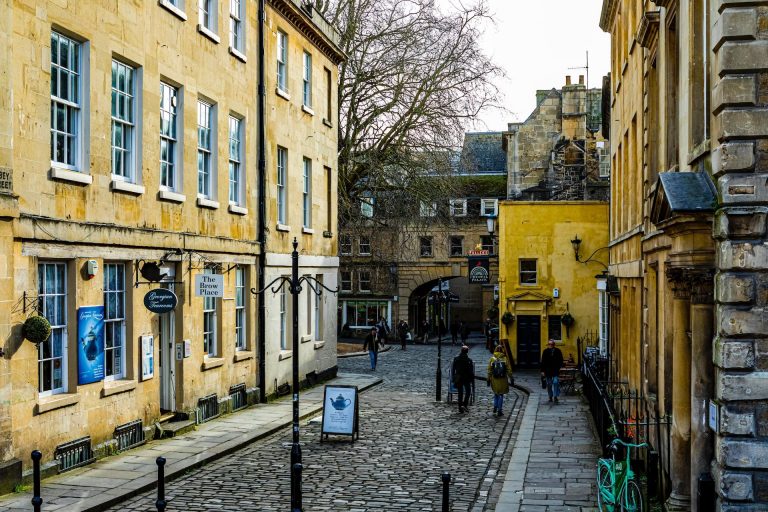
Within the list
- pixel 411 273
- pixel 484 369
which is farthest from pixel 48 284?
pixel 411 273

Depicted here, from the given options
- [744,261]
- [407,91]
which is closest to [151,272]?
[744,261]

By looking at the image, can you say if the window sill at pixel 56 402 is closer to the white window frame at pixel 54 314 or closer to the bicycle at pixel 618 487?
the white window frame at pixel 54 314

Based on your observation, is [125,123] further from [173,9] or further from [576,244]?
[576,244]

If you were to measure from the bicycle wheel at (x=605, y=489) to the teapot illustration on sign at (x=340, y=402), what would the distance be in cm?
640

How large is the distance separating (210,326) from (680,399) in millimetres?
11334

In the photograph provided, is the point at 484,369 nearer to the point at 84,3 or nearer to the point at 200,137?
the point at 200,137

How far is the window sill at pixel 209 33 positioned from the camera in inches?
736

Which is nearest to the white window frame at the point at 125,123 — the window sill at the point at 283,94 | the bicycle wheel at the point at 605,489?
the window sill at the point at 283,94

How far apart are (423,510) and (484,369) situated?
2466 centimetres

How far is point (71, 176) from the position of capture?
1380 cm

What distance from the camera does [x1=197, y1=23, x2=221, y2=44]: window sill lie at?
18702mm

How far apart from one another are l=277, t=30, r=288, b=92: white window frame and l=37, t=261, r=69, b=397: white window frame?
37.8 feet

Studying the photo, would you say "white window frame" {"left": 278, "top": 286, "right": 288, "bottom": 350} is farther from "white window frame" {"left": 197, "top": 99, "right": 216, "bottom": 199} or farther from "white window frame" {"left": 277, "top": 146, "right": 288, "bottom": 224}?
"white window frame" {"left": 197, "top": 99, "right": 216, "bottom": 199}

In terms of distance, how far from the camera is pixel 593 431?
18875 mm
